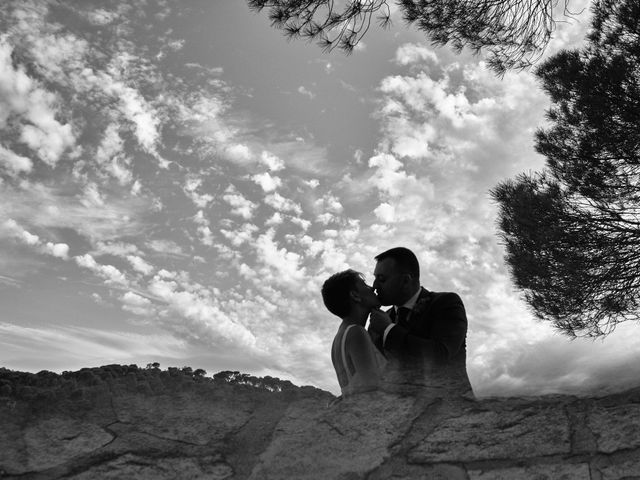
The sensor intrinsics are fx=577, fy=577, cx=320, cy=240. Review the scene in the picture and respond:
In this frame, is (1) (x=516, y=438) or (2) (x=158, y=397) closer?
(1) (x=516, y=438)

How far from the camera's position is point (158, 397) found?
2174 mm

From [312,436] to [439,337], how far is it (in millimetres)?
585

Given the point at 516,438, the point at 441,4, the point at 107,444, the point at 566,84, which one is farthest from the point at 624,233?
the point at 107,444

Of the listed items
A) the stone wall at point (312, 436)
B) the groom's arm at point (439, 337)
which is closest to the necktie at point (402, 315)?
the groom's arm at point (439, 337)

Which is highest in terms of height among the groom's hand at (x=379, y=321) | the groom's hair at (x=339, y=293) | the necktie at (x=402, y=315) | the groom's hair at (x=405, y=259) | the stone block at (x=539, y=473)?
the groom's hair at (x=405, y=259)

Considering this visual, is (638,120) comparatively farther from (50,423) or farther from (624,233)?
(50,423)

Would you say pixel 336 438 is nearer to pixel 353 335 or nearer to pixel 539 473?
pixel 353 335

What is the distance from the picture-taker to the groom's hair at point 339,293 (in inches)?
94.8

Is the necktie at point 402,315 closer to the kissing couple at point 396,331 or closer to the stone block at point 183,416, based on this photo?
the kissing couple at point 396,331

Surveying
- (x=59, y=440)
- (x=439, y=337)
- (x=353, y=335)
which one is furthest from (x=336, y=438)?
(x=59, y=440)

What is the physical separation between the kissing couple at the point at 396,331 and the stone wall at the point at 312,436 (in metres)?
0.08

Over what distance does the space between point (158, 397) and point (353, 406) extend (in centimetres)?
74

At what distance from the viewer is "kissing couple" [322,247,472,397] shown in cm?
212

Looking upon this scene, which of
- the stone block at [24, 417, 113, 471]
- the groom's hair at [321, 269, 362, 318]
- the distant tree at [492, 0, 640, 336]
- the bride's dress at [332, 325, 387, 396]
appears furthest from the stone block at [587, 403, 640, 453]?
the distant tree at [492, 0, 640, 336]
